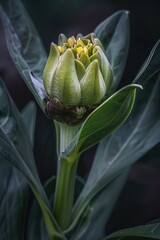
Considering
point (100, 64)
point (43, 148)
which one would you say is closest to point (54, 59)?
point (100, 64)

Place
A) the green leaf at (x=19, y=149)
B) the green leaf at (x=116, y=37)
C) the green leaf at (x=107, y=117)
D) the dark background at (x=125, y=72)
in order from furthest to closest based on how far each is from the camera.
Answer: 1. the dark background at (x=125, y=72)
2. the green leaf at (x=116, y=37)
3. the green leaf at (x=19, y=149)
4. the green leaf at (x=107, y=117)

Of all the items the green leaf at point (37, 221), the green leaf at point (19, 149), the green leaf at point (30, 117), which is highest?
the green leaf at point (19, 149)

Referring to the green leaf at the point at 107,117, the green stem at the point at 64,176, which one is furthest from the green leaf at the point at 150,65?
the green stem at the point at 64,176

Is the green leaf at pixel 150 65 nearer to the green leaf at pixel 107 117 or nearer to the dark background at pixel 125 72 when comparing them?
the green leaf at pixel 107 117

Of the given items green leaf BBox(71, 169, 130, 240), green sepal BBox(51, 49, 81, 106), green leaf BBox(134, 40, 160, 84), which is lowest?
green leaf BBox(71, 169, 130, 240)

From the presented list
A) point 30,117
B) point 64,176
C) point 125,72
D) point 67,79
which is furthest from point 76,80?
point 125,72

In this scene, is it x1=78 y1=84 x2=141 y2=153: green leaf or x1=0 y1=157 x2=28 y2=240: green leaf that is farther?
x1=0 y1=157 x2=28 y2=240: green leaf

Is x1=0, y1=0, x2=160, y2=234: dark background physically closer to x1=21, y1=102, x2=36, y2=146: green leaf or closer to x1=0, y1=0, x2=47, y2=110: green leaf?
x1=21, y1=102, x2=36, y2=146: green leaf

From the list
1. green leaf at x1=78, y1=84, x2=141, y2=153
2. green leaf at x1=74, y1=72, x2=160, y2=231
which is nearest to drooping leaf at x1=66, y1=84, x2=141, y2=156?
green leaf at x1=78, y1=84, x2=141, y2=153
